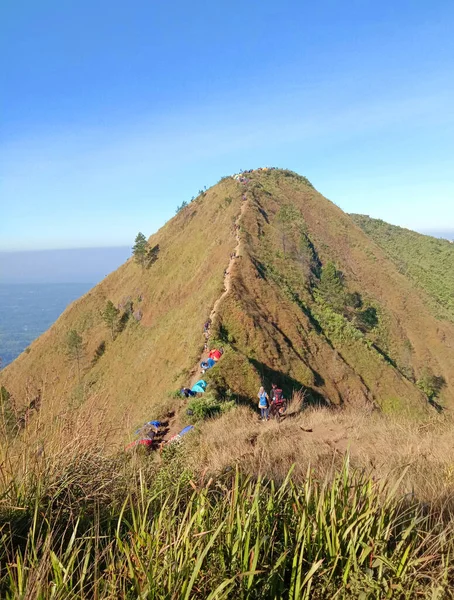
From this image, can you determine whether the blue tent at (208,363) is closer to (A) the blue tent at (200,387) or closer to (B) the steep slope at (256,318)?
(B) the steep slope at (256,318)

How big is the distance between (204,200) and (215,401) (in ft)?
192

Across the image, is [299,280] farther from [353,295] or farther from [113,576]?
[113,576]

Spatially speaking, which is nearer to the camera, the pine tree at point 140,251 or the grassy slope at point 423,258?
the pine tree at point 140,251

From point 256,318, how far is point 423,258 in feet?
249

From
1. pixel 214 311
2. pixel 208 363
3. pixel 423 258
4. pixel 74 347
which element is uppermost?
pixel 423 258

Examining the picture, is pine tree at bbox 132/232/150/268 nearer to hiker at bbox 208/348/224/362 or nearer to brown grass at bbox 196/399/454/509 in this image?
hiker at bbox 208/348/224/362

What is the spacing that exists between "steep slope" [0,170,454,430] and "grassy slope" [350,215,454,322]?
31.0ft

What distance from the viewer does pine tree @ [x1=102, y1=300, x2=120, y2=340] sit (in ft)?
144

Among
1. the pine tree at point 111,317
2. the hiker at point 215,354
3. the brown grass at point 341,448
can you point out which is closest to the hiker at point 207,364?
the hiker at point 215,354

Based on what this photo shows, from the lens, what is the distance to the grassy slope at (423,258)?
67.9 m

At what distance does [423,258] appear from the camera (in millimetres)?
87938

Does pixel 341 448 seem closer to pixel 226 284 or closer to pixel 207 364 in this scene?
pixel 207 364

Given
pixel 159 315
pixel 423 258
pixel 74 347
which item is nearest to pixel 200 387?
pixel 159 315

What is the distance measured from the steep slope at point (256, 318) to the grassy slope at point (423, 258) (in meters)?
9.44
